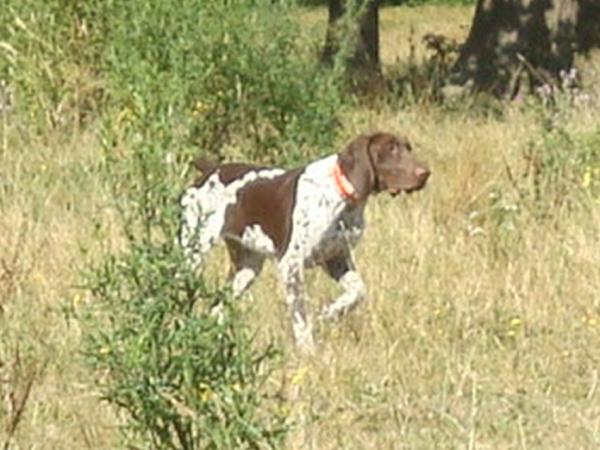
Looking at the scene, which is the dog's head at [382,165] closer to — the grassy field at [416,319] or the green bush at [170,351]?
the grassy field at [416,319]

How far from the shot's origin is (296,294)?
644cm

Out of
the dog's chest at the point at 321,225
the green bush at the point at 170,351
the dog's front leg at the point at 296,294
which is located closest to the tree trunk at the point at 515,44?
the dog's chest at the point at 321,225

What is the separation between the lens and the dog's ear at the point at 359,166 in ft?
21.4

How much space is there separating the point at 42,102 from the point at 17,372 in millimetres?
6341

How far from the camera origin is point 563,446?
16.7 feet

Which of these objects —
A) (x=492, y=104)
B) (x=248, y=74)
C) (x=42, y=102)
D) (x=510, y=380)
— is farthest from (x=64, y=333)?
(x=492, y=104)

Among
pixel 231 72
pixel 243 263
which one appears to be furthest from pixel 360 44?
pixel 243 263

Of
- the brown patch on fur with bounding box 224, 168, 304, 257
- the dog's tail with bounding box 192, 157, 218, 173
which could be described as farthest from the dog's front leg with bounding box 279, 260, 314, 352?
the dog's tail with bounding box 192, 157, 218, 173

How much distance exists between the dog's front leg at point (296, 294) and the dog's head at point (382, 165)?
456 millimetres

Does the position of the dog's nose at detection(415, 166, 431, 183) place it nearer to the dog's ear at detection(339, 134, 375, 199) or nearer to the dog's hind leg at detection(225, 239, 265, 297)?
the dog's ear at detection(339, 134, 375, 199)

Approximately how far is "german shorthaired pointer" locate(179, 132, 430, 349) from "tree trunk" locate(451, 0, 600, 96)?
783 cm

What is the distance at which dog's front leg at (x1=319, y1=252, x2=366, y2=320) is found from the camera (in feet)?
21.1

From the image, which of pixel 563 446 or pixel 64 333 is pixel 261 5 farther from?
pixel 563 446

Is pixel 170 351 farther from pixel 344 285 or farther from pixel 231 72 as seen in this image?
pixel 231 72
